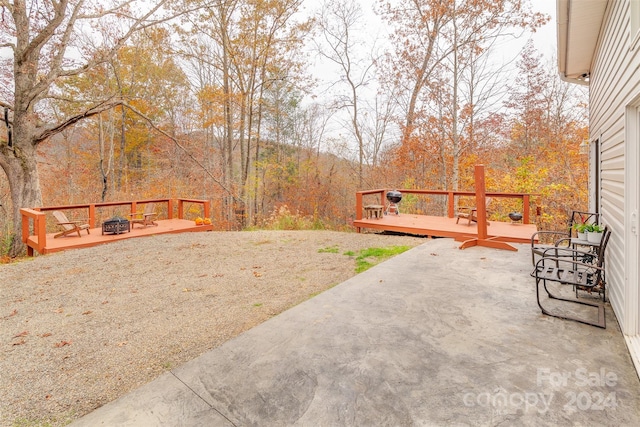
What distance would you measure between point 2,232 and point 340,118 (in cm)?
1209

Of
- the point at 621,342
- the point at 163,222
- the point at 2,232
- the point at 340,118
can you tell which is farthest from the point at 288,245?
the point at 340,118

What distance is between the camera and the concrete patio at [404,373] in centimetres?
163

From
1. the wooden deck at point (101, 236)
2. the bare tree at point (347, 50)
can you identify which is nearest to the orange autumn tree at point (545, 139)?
the bare tree at point (347, 50)

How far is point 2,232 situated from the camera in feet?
28.7

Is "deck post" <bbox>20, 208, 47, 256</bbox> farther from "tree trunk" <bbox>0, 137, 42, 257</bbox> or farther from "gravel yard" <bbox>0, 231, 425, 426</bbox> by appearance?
"tree trunk" <bbox>0, 137, 42, 257</bbox>

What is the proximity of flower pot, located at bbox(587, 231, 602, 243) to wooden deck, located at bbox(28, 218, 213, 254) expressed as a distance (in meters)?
7.61

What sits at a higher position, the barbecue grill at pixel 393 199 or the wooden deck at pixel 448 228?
the barbecue grill at pixel 393 199

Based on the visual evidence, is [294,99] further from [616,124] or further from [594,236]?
[594,236]

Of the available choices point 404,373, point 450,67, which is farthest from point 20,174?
point 450,67

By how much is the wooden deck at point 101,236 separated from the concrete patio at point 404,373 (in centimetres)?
550

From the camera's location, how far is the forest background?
26.8 feet

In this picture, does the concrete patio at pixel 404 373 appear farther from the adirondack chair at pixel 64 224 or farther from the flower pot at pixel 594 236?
the adirondack chair at pixel 64 224

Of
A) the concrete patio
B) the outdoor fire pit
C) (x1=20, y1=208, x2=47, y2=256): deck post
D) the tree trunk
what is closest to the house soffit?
the concrete patio

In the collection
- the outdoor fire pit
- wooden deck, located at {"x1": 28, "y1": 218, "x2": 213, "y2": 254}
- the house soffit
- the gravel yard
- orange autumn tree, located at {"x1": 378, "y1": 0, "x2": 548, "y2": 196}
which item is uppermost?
orange autumn tree, located at {"x1": 378, "y1": 0, "x2": 548, "y2": 196}
